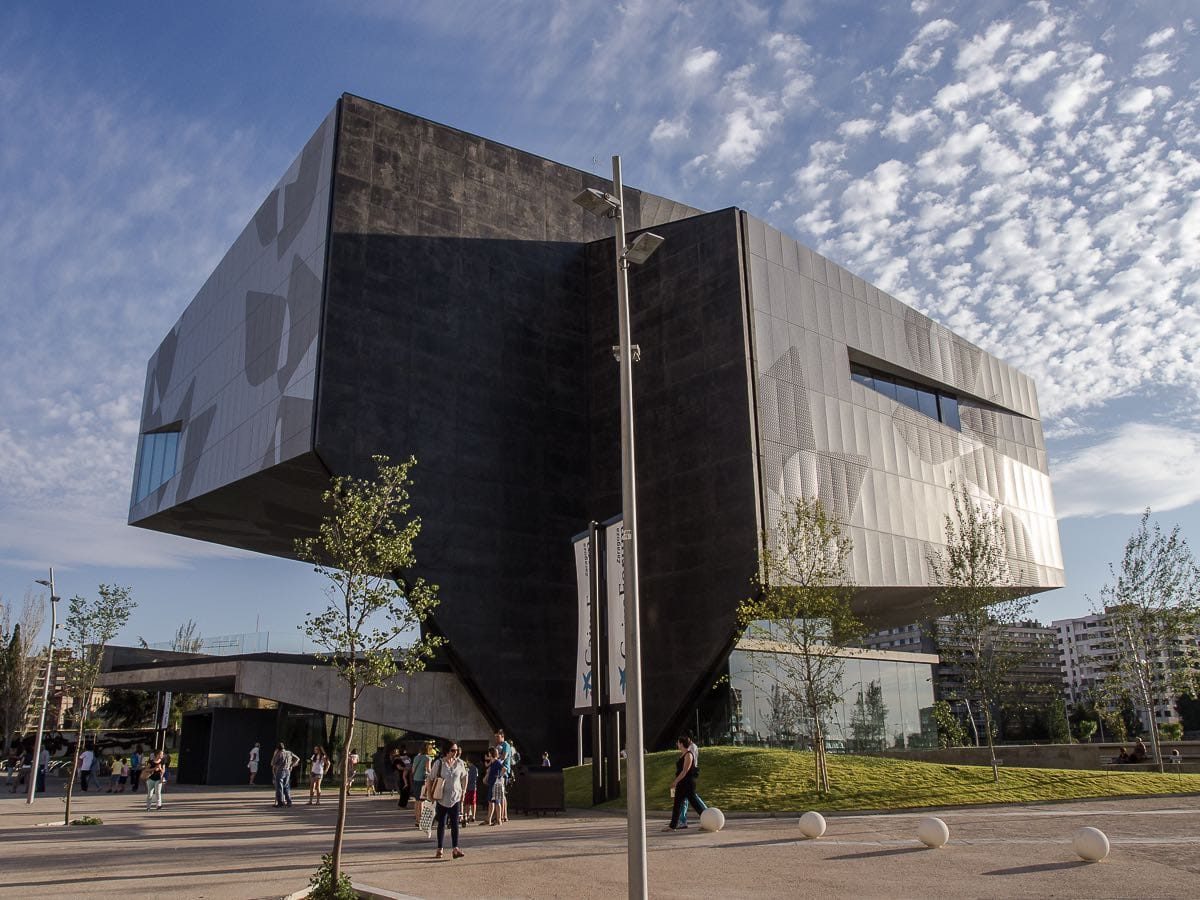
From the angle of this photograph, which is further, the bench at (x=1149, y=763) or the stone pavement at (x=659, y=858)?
the bench at (x=1149, y=763)

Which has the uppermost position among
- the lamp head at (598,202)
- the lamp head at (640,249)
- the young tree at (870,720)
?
the lamp head at (598,202)

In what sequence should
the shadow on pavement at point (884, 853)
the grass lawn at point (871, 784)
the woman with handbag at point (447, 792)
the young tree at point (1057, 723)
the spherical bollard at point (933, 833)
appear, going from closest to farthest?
the shadow on pavement at point (884, 853) < the spherical bollard at point (933, 833) < the woman with handbag at point (447, 792) < the grass lawn at point (871, 784) < the young tree at point (1057, 723)

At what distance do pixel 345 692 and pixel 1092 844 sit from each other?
3030cm

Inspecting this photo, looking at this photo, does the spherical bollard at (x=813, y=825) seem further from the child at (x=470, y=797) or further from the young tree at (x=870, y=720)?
the young tree at (x=870, y=720)

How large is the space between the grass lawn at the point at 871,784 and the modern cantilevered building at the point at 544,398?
917 centimetres

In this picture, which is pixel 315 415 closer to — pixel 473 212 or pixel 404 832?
pixel 473 212

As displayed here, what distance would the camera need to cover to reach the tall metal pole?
10125mm

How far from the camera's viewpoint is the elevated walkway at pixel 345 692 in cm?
3656

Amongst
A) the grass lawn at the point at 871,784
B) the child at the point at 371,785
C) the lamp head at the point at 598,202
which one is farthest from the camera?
the child at the point at 371,785

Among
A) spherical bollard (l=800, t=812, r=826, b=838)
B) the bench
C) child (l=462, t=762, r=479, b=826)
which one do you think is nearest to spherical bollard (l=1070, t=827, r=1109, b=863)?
spherical bollard (l=800, t=812, r=826, b=838)

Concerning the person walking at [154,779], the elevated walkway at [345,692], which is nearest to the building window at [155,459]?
the elevated walkway at [345,692]

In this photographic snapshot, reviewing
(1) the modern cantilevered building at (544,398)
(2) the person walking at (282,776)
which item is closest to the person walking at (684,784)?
(2) the person walking at (282,776)

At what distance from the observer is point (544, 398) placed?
42656mm

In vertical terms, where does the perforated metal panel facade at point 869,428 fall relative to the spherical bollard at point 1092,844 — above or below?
above
